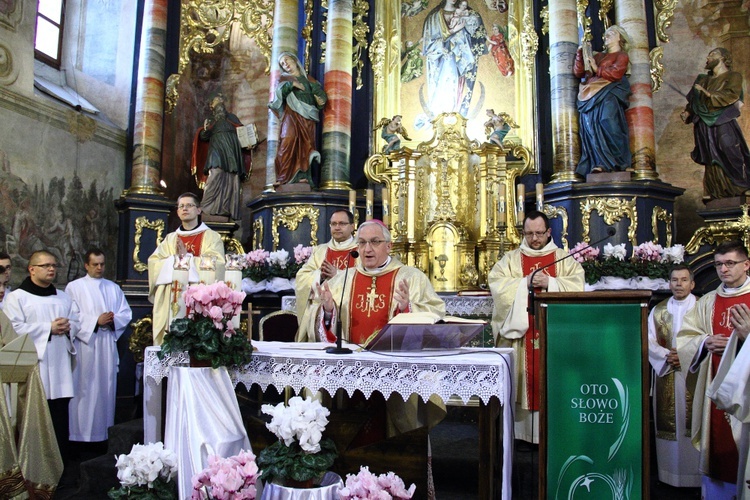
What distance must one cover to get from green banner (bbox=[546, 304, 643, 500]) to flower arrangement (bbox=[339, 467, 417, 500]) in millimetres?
995

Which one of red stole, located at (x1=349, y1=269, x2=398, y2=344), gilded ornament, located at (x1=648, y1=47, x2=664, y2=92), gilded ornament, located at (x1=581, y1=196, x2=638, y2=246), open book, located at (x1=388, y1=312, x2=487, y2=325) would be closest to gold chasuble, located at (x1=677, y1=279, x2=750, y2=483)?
open book, located at (x1=388, y1=312, x2=487, y2=325)

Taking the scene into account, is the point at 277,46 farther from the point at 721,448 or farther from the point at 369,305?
the point at 721,448

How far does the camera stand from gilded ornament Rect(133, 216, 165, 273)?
1020 centimetres

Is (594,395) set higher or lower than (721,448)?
higher

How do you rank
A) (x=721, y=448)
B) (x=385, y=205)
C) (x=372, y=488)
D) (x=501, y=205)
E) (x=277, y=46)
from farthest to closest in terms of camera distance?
1. (x=277, y=46)
2. (x=385, y=205)
3. (x=501, y=205)
4. (x=721, y=448)
5. (x=372, y=488)

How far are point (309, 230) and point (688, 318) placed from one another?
226 inches

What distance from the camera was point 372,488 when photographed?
9.72 ft

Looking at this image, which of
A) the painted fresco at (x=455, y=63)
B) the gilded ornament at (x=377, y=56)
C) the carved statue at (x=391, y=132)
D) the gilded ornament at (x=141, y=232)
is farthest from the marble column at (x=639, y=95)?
the gilded ornament at (x=141, y=232)

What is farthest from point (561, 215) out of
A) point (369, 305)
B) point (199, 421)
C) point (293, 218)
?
point (199, 421)

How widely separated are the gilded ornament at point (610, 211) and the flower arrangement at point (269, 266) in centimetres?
368

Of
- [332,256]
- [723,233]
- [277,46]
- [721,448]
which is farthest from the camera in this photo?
[277,46]

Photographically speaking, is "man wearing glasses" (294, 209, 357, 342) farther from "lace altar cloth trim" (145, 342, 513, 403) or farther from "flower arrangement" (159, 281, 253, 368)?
"lace altar cloth trim" (145, 342, 513, 403)

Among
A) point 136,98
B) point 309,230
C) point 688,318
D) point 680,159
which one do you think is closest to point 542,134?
point 680,159

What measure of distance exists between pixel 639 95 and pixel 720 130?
1.13m
